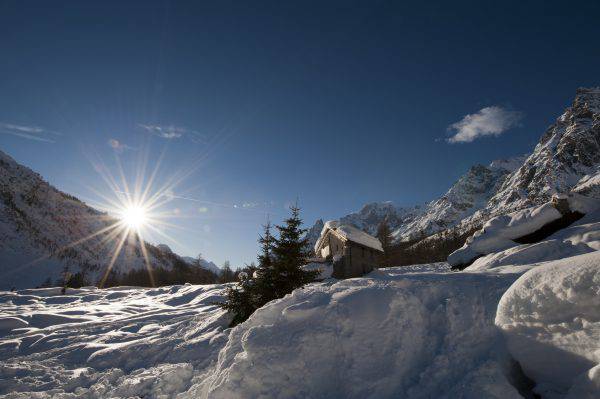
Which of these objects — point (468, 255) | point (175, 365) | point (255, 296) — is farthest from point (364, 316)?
point (468, 255)

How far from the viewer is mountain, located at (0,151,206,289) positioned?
92.1 metres

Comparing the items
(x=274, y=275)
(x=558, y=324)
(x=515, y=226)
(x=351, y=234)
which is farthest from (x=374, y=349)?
(x=351, y=234)

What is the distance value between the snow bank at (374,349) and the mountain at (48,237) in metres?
107

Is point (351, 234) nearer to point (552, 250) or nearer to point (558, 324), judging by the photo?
point (552, 250)

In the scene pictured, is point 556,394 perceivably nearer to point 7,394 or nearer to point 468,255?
point 7,394

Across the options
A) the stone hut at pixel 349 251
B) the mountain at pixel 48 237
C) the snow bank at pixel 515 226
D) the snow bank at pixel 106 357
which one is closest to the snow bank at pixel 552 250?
the snow bank at pixel 515 226

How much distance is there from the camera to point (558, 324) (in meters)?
4.09

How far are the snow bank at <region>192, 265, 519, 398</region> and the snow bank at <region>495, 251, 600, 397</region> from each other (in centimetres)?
46

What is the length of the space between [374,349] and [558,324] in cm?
267

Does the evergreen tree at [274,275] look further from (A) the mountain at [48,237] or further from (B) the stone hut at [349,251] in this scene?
(A) the mountain at [48,237]

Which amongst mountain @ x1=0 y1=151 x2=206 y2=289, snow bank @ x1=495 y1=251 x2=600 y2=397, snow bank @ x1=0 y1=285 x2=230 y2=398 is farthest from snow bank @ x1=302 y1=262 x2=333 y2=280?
mountain @ x1=0 y1=151 x2=206 y2=289

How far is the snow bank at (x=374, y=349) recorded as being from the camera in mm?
4523

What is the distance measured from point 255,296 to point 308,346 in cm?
770

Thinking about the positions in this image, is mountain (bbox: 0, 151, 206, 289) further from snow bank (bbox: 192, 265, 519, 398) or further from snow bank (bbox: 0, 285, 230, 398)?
snow bank (bbox: 192, 265, 519, 398)
